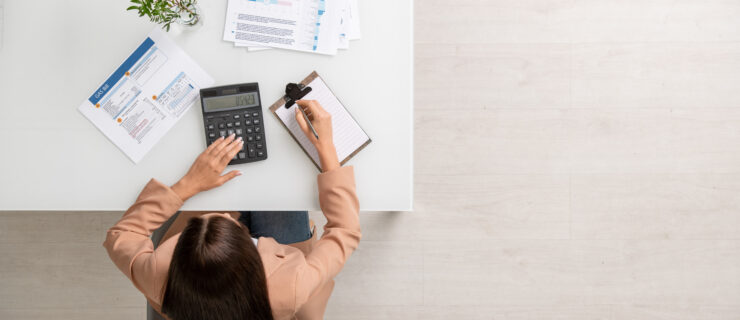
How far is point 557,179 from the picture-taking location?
4.85 feet

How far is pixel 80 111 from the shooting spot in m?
0.97

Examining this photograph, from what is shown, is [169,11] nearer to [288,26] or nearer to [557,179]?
[288,26]

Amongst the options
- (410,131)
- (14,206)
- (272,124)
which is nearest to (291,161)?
(272,124)

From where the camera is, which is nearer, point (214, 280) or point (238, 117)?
point (214, 280)

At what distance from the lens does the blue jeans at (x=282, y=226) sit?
3.78 feet

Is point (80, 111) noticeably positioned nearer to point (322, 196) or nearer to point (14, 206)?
point (14, 206)

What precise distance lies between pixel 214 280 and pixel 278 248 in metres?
0.22

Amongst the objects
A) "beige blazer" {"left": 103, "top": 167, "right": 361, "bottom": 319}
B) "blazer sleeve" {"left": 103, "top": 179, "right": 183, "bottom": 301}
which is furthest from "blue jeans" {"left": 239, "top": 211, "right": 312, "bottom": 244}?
"blazer sleeve" {"left": 103, "top": 179, "right": 183, "bottom": 301}

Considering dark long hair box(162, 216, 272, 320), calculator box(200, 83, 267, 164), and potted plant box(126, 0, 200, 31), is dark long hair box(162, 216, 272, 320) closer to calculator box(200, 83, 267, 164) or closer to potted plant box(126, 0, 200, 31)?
calculator box(200, 83, 267, 164)

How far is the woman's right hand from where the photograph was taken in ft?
3.03

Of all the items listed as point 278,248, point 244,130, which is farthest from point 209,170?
point 278,248

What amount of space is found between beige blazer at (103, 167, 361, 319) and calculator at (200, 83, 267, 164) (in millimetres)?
154

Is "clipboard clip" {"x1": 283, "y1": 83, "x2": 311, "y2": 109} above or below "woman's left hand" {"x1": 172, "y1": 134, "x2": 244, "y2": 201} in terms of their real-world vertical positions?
above

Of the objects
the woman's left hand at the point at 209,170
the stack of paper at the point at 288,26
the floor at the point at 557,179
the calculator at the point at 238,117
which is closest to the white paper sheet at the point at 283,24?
the stack of paper at the point at 288,26
